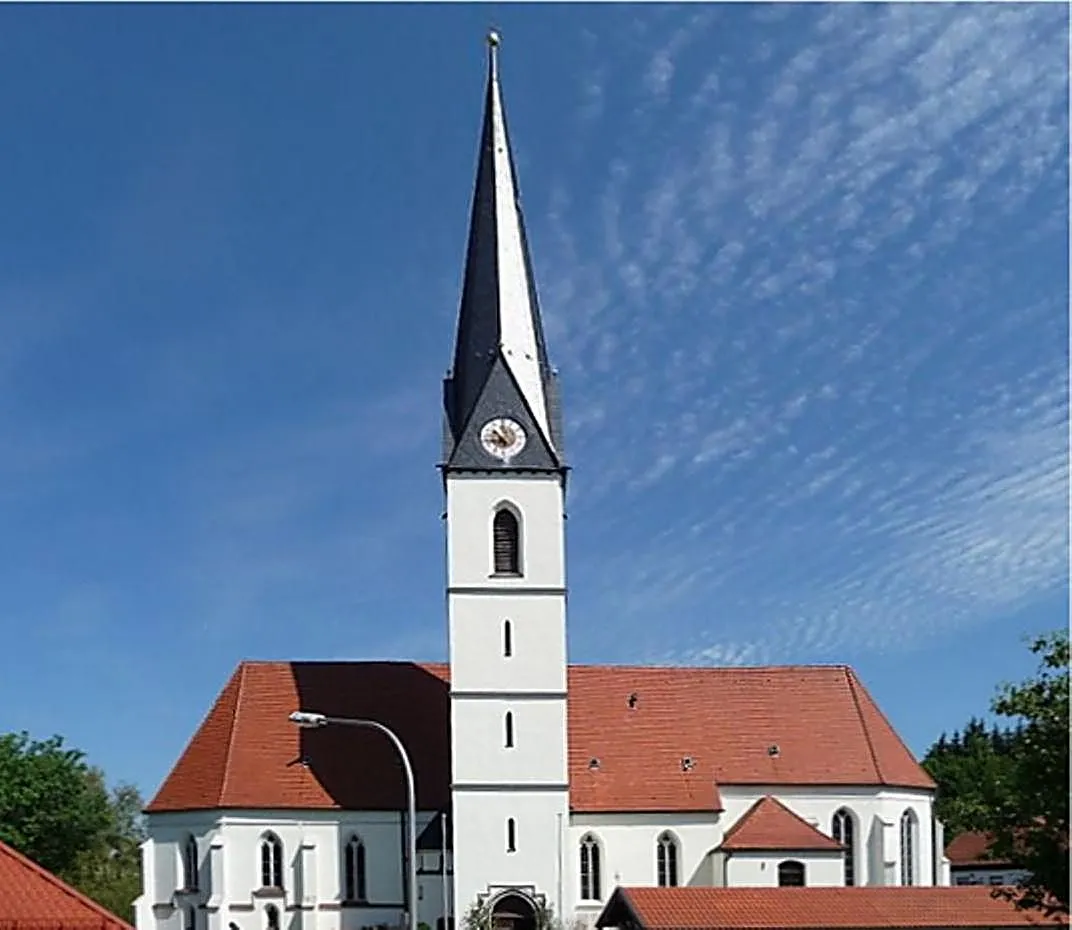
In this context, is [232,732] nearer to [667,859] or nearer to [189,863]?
A: [189,863]

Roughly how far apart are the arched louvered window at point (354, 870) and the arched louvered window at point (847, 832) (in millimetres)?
16572

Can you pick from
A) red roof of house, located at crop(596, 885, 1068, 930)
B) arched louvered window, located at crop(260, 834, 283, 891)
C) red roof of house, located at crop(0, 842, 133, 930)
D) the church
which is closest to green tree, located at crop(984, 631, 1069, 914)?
red roof of house, located at crop(0, 842, 133, 930)

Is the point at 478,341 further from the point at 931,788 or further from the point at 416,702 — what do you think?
the point at 931,788

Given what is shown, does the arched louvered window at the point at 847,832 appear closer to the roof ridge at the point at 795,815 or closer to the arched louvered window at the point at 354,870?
the roof ridge at the point at 795,815

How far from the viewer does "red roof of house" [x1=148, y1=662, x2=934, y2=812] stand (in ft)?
202

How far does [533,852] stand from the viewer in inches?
2277

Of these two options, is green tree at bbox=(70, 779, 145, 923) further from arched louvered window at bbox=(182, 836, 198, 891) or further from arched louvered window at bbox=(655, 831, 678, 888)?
arched louvered window at bbox=(655, 831, 678, 888)

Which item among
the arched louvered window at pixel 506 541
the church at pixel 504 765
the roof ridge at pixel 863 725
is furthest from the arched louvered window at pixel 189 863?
the roof ridge at pixel 863 725

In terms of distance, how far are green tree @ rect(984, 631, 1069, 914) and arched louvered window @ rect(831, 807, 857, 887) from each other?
33.9 m

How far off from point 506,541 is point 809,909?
626 inches

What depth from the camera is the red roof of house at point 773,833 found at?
60.6m

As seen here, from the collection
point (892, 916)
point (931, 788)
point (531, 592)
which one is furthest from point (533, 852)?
point (931, 788)

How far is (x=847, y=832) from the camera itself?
208 ft

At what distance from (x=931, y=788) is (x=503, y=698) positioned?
57.7ft
